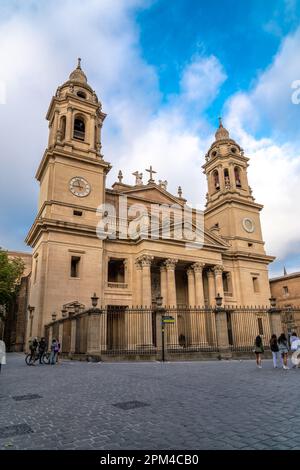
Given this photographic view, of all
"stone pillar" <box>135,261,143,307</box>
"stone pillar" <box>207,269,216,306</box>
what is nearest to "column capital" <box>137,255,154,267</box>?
"stone pillar" <box>135,261,143,307</box>

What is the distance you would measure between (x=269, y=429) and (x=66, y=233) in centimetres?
2503

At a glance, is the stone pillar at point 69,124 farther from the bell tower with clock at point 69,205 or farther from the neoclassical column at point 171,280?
the neoclassical column at point 171,280

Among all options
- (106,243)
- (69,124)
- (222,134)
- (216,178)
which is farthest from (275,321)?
(222,134)

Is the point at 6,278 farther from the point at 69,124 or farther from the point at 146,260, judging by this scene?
the point at 69,124

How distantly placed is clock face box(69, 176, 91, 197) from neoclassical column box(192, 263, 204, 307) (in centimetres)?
1219

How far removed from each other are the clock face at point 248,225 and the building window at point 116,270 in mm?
16093

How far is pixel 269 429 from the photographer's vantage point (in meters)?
4.54

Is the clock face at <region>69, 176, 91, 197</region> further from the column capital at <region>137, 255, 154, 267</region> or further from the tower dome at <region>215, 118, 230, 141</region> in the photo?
the tower dome at <region>215, 118, 230, 141</region>

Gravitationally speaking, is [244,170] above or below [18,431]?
above

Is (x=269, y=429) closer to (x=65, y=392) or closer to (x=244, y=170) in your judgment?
(x=65, y=392)

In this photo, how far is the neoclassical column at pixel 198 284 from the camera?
101 ft

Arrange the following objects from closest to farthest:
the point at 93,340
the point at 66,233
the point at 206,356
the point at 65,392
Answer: the point at 65,392, the point at 93,340, the point at 206,356, the point at 66,233
